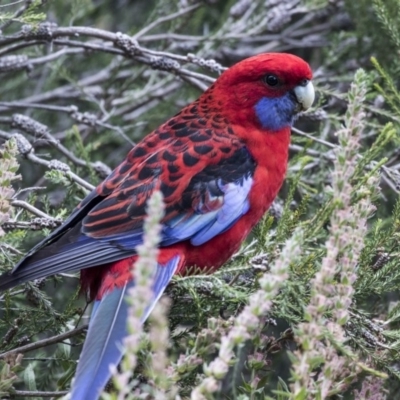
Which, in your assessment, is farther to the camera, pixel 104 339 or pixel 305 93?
pixel 305 93

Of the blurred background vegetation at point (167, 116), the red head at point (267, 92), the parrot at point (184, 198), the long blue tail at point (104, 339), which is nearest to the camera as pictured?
the long blue tail at point (104, 339)

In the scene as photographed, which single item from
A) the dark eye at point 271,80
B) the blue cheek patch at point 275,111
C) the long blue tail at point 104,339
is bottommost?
the long blue tail at point 104,339

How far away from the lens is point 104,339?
230cm

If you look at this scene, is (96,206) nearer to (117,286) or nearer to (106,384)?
(117,286)

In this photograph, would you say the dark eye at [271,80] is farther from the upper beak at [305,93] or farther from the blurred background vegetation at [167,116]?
the blurred background vegetation at [167,116]

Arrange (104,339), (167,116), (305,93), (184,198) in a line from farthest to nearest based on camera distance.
→ (167,116)
(305,93)
(184,198)
(104,339)

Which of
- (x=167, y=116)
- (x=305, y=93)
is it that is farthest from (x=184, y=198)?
(x=167, y=116)

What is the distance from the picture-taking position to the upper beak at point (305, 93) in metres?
3.13

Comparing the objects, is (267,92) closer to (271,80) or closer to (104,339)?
(271,80)

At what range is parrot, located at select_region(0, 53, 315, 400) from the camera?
239cm

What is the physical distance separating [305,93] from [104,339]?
137 cm

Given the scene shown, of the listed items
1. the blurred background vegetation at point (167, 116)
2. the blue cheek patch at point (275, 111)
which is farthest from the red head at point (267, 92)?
the blurred background vegetation at point (167, 116)

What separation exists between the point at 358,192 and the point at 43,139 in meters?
1.57

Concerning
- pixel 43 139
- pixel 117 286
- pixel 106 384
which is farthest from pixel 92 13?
pixel 106 384
